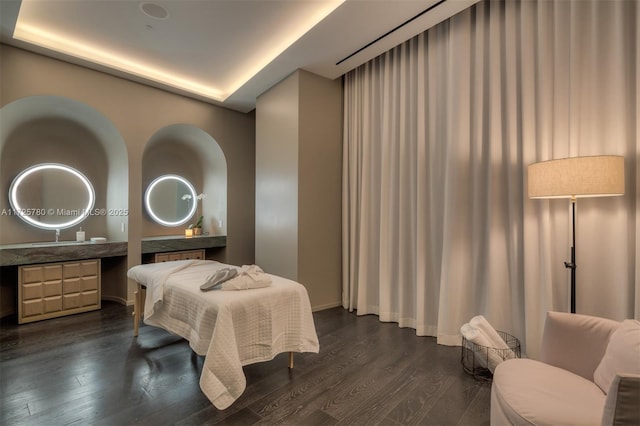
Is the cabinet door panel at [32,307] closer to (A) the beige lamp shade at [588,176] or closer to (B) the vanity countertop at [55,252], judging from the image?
(B) the vanity countertop at [55,252]

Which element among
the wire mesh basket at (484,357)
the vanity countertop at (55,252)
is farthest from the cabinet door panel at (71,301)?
the wire mesh basket at (484,357)

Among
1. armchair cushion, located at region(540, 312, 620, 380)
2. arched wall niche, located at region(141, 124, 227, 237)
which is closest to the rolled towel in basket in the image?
armchair cushion, located at region(540, 312, 620, 380)

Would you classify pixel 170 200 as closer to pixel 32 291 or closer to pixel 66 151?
pixel 66 151

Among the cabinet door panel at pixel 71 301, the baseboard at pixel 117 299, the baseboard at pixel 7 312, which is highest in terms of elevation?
the cabinet door panel at pixel 71 301

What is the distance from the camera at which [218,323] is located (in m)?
1.75

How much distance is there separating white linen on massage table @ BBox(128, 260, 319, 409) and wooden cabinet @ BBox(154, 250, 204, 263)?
6.85 ft

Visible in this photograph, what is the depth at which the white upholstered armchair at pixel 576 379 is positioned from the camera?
92 centimetres

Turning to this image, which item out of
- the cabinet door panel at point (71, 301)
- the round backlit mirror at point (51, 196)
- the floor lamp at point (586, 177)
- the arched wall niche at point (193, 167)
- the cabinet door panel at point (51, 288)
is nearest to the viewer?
the floor lamp at point (586, 177)

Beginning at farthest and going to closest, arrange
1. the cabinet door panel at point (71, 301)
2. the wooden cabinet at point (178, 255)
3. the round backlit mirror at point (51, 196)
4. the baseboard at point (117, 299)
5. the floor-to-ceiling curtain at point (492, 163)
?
the wooden cabinet at point (178, 255) < the baseboard at point (117, 299) < the round backlit mirror at point (51, 196) < the cabinet door panel at point (71, 301) < the floor-to-ceiling curtain at point (492, 163)

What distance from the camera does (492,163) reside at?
8.36 feet

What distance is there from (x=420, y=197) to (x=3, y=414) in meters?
3.40

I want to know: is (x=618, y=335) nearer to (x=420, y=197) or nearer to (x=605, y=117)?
(x=605, y=117)

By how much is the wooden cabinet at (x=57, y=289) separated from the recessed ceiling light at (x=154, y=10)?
9.64 feet

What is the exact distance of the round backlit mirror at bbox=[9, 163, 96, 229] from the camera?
3709 mm
